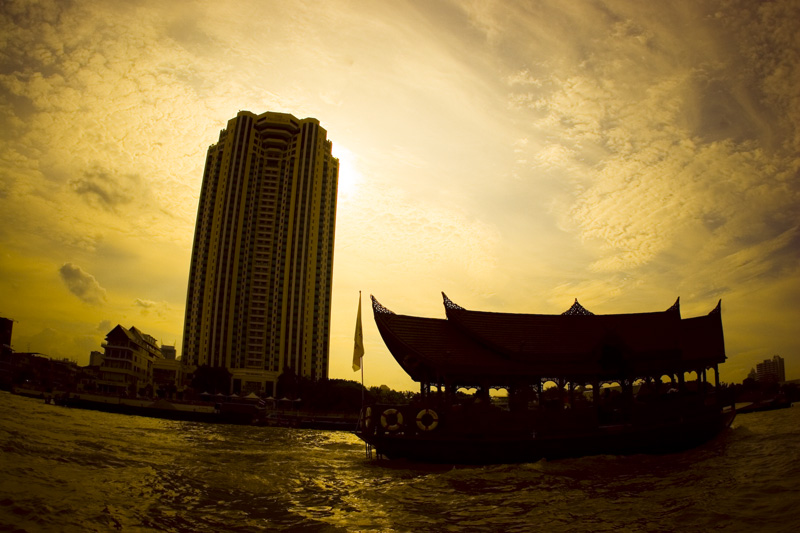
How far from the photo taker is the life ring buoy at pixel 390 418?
1473 centimetres

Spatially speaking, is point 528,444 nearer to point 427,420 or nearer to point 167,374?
point 427,420

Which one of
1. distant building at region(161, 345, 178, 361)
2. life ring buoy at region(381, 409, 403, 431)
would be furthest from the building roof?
distant building at region(161, 345, 178, 361)

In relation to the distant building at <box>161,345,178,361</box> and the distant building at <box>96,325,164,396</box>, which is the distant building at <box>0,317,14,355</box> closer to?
the distant building at <box>96,325,164,396</box>

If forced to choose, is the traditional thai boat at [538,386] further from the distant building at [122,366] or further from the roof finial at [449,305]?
the distant building at [122,366]

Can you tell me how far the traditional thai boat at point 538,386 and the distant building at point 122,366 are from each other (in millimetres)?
59660

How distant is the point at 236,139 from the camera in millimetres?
80875

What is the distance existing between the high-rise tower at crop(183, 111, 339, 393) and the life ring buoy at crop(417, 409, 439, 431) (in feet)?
202

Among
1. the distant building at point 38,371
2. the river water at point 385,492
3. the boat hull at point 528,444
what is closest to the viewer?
the river water at point 385,492

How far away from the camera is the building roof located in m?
15.2

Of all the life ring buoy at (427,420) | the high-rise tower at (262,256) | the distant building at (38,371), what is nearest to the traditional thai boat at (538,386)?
the life ring buoy at (427,420)

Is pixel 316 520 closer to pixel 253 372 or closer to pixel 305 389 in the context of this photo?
pixel 305 389

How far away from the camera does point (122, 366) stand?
63.7m

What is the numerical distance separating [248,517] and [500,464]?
323 inches

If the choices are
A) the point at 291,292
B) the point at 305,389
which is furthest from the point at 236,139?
the point at 305,389
